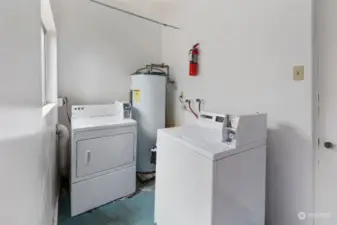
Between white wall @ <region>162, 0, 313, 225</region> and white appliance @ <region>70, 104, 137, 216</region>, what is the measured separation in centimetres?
124

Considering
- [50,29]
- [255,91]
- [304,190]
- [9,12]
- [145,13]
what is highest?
[145,13]

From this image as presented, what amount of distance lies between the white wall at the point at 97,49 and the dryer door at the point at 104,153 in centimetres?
87

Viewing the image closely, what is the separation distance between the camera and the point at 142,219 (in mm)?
2156

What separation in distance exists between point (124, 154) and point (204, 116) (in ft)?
3.98

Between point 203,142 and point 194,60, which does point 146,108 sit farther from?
point 203,142

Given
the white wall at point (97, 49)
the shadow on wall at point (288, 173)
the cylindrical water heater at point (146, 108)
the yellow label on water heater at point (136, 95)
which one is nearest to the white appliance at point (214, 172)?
the shadow on wall at point (288, 173)

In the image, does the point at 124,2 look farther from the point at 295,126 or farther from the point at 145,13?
the point at 295,126

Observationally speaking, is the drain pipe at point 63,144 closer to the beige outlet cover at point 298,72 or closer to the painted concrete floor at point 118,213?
the painted concrete floor at point 118,213

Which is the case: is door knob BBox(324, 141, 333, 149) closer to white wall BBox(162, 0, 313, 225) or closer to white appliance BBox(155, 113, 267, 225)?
white wall BBox(162, 0, 313, 225)

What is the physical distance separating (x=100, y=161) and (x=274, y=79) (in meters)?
2.04

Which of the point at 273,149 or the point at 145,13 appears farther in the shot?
the point at 145,13

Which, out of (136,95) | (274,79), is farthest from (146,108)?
(274,79)

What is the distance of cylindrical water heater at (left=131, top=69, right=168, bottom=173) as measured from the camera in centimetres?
298

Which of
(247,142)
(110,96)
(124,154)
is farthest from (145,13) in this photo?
(247,142)
